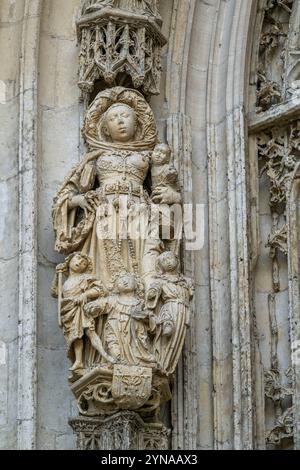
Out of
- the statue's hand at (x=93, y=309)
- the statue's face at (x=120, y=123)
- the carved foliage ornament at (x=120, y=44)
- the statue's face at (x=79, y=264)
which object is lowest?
the statue's hand at (x=93, y=309)

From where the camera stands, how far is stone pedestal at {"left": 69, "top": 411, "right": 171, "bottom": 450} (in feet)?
41.9

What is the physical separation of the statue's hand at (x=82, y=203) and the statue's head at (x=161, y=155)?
0.47m

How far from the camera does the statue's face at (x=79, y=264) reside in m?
13.1

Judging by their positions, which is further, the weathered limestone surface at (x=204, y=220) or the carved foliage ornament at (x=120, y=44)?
the carved foliage ornament at (x=120, y=44)

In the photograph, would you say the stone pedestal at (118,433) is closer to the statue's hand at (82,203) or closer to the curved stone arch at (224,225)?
the curved stone arch at (224,225)

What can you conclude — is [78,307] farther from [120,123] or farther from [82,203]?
[120,123]

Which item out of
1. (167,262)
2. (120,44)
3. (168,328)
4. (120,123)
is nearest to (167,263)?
(167,262)

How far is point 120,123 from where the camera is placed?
44.3ft

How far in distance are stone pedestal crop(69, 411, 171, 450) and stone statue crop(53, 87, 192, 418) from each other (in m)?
0.06

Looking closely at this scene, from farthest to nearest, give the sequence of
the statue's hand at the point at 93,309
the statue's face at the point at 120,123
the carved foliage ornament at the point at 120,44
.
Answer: the carved foliage ornament at the point at 120,44 < the statue's face at the point at 120,123 < the statue's hand at the point at 93,309

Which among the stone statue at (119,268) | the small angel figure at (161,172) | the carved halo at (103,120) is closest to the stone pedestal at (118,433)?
the stone statue at (119,268)

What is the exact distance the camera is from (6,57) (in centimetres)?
1388

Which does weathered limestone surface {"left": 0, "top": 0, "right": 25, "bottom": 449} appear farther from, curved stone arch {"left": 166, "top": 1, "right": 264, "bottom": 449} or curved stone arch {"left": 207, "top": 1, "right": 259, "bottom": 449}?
curved stone arch {"left": 207, "top": 1, "right": 259, "bottom": 449}

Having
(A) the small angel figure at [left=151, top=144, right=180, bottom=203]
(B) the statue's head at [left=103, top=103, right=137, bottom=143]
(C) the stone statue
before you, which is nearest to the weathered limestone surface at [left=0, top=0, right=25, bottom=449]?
(C) the stone statue
